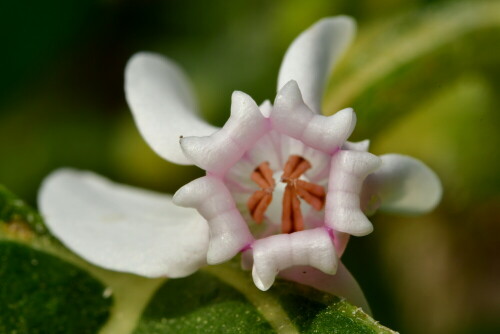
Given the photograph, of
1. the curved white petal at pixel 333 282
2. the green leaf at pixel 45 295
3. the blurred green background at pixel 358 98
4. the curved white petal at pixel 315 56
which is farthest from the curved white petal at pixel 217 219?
the blurred green background at pixel 358 98

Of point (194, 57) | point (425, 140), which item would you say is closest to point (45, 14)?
point (194, 57)

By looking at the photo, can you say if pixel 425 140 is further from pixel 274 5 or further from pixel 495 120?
pixel 274 5

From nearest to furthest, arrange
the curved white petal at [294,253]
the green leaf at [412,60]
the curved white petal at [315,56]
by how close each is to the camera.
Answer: the curved white petal at [294,253]
the curved white petal at [315,56]
the green leaf at [412,60]

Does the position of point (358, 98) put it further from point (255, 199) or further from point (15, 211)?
point (15, 211)

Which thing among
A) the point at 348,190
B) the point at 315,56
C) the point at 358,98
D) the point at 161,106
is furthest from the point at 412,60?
the point at 348,190

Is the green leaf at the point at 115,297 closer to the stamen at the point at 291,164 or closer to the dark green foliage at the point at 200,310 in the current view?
the dark green foliage at the point at 200,310

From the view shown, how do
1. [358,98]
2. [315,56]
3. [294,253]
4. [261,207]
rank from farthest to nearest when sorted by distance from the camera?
[358,98] → [315,56] → [261,207] → [294,253]
